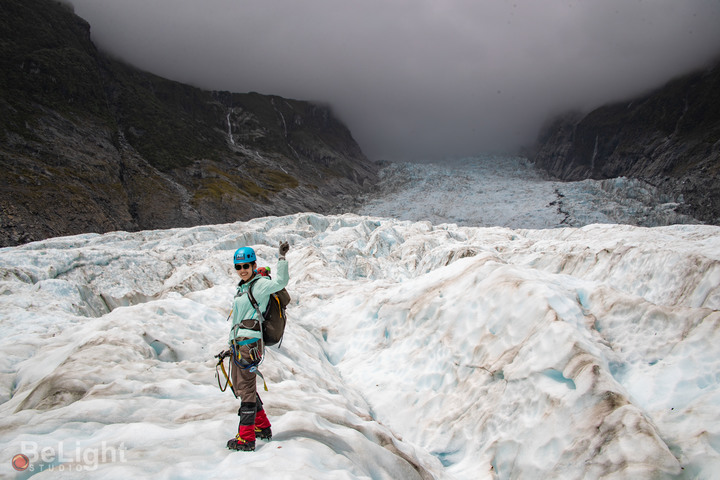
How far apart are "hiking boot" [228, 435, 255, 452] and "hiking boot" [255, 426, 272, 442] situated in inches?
12.8

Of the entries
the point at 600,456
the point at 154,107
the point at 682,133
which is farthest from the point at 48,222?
the point at 682,133

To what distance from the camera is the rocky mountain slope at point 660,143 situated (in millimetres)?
80438

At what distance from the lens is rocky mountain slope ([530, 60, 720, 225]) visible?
80438 millimetres

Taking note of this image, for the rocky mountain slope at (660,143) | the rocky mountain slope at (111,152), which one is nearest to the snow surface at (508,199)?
the rocky mountain slope at (660,143)

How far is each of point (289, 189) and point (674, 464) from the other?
424 ft

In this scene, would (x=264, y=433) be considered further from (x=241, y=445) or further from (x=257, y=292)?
(x=257, y=292)

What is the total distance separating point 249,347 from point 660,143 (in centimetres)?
14299

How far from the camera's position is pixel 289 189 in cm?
12862

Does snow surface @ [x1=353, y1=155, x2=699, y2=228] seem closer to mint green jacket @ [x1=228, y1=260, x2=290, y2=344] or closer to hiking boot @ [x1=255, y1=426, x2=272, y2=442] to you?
mint green jacket @ [x1=228, y1=260, x2=290, y2=344]

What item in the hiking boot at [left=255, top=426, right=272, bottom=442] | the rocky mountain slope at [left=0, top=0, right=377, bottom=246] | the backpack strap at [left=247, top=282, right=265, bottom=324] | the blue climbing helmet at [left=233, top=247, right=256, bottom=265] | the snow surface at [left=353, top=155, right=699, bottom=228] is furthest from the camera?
the snow surface at [left=353, top=155, right=699, bottom=228]

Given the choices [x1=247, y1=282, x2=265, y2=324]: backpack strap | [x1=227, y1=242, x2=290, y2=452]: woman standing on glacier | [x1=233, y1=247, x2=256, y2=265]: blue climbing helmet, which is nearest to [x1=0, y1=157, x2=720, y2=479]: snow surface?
[x1=227, y1=242, x2=290, y2=452]: woman standing on glacier

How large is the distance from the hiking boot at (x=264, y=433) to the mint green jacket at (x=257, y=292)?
1.39 metres

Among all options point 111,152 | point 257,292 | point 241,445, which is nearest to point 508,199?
point 257,292

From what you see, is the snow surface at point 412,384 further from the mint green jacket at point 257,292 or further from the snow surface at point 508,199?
the snow surface at point 508,199
